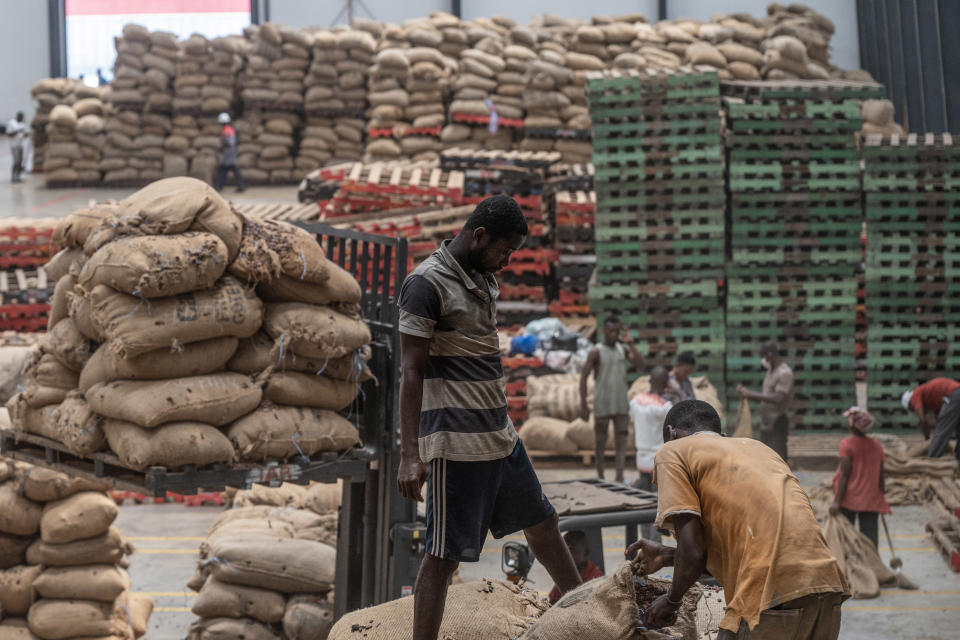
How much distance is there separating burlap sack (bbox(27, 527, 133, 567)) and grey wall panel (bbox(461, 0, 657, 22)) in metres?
22.3

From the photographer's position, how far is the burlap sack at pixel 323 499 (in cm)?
917

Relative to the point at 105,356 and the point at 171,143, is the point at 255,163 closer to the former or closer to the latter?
the point at 171,143

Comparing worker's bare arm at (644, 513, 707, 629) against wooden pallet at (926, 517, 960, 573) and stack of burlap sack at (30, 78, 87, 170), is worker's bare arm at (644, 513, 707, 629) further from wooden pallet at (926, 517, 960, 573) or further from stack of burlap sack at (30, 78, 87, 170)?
stack of burlap sack at (30, 78, 87, 170)

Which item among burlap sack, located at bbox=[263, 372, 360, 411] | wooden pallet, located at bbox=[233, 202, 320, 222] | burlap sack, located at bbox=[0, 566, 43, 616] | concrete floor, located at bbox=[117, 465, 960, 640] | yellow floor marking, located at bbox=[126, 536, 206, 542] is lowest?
concrete floor, located at bbox=[117, 465, 960, 640]

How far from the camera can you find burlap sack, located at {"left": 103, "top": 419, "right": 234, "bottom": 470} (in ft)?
18.2

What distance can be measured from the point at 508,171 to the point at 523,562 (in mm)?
11490

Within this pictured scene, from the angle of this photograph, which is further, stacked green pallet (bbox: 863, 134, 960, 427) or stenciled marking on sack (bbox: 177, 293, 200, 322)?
stacked green pallet (bbox: 863, 134, 960, 427)

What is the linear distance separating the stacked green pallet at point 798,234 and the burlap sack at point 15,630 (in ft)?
26.9

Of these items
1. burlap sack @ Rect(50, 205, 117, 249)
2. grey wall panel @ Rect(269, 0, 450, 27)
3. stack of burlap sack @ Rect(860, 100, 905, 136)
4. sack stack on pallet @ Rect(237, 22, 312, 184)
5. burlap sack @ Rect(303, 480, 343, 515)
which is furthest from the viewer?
grey wall panel @ Rect(269, 0, 450, 27)

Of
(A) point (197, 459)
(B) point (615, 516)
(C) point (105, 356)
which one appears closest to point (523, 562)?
(B) point (615, 516)

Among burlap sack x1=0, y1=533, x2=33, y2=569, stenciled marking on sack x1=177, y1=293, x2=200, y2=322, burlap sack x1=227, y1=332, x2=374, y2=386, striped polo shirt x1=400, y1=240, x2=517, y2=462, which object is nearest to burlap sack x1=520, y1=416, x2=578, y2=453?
burlap sack x1=0, y1=533, x2=33, y2=569

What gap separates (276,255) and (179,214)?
55 cm

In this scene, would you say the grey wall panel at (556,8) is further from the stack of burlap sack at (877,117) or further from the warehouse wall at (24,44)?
the warehouse wall at (24,44)

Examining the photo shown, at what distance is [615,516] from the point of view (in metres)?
5.69
